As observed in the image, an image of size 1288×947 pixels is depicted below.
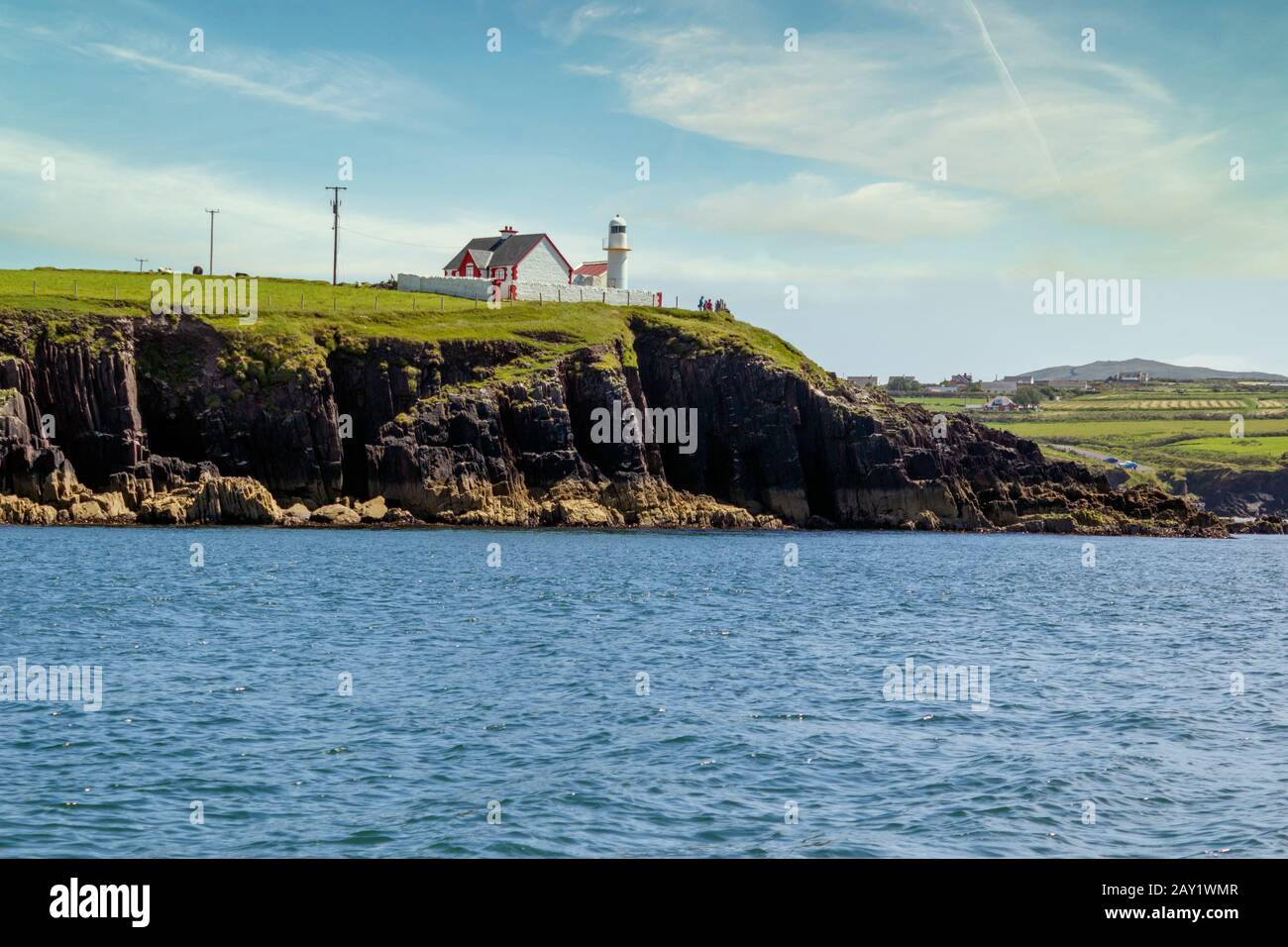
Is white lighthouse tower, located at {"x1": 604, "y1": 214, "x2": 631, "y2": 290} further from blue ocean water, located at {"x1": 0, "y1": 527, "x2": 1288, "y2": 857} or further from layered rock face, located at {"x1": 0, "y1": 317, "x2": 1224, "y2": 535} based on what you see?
blue ocean water, located at {"x1": 0, "y1": 527, "x2": 1288, "y2": 857}

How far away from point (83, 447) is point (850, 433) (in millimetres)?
72029

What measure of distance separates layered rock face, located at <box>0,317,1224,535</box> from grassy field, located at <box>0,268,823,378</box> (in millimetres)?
1565

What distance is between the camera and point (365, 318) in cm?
12219

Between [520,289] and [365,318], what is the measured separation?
24.3 meters

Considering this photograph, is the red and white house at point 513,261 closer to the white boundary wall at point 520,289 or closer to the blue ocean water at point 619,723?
the white boundary wall at point 520,289

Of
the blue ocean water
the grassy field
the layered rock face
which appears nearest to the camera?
the blue ocean water

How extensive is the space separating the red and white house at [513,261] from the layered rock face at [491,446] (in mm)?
17274

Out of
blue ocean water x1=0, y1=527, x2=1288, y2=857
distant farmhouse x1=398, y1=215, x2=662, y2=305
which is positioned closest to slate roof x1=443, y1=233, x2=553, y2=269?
distant farmhouse x1=398, y1=215, x2=662, y2=305

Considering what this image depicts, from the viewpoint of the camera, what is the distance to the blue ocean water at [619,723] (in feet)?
66.0

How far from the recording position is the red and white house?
145625 millimetres

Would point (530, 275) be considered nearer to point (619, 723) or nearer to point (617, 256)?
point (617, 256)

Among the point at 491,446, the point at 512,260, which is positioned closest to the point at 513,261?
the point at 512,260

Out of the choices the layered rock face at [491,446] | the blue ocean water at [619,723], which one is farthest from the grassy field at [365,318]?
the blue ocean water at [619,723]
